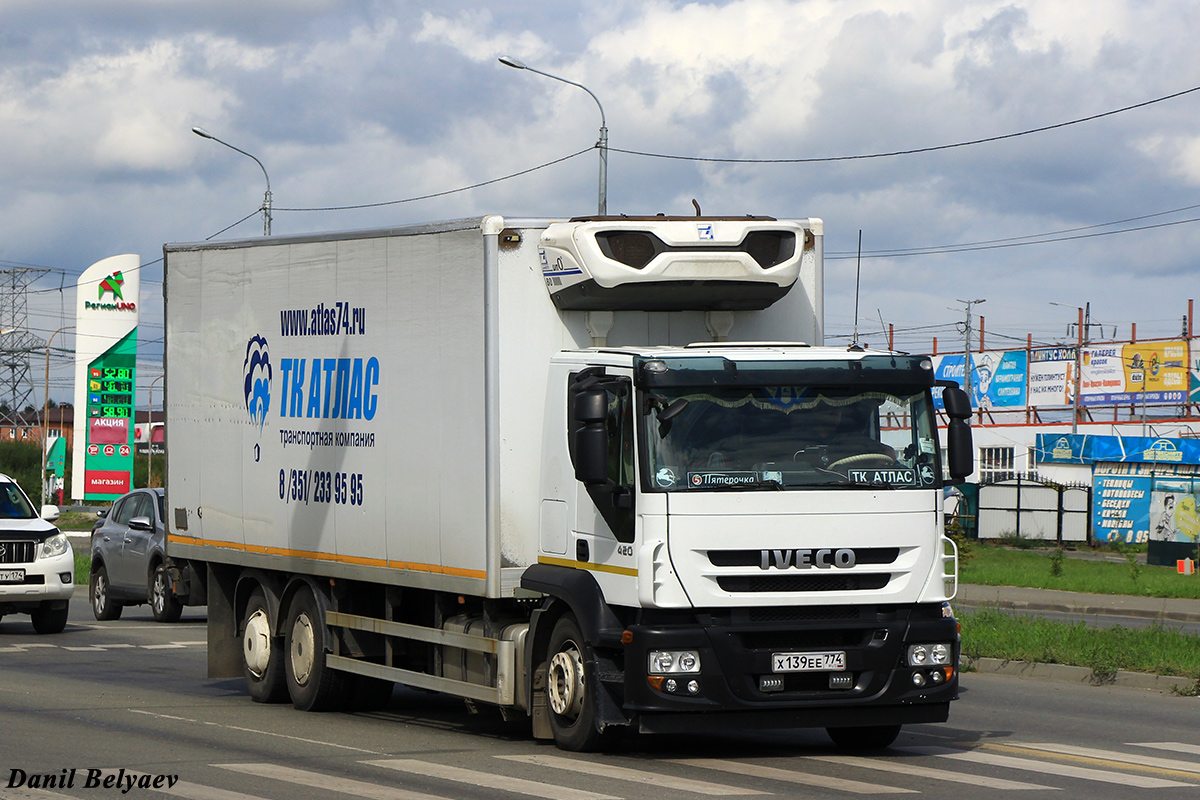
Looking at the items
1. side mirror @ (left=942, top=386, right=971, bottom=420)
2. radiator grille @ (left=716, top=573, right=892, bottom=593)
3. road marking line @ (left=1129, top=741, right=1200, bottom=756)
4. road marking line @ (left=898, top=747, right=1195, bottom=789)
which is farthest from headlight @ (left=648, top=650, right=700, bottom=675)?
road marking line @ (left=1129, top=741, right=1200, bottom=756)

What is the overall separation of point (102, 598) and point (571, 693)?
15580mm

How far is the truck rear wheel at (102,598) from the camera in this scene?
76.8 feet

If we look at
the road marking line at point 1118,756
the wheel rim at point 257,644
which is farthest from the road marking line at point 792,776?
the wheel rim at point 257,644

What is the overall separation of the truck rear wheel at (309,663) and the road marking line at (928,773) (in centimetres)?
411

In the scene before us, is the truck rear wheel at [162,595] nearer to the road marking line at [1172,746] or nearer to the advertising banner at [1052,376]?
the road marking line at [1172,746]

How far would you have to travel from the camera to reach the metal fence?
48.5m

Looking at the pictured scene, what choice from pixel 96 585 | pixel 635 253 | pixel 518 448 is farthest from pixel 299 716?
pixel 96 585

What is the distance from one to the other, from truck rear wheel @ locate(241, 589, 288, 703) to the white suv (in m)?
7.32

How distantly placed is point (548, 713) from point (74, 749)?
2965 millimetres

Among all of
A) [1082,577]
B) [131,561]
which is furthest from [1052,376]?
[131,561]

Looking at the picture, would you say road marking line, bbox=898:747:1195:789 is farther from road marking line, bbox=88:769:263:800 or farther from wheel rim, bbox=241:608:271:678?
wheel rim, bbox=241:608:271:678

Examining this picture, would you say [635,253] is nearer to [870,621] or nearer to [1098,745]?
[870,621]

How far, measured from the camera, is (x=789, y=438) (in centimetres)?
955

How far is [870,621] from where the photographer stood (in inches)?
374
